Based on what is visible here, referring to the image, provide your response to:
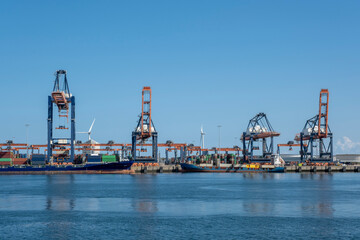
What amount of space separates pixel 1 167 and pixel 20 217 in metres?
129

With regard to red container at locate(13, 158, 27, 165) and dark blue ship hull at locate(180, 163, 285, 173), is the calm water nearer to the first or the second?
dark blue ship hull at locate(180, 163, 285, 173)

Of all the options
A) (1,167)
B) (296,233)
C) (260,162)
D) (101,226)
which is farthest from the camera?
(260,162)

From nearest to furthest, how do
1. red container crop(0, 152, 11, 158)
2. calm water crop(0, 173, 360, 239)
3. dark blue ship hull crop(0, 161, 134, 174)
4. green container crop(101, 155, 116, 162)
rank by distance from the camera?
calm water crop(0, 173, 360, 239), dark blue ship hull crop(0, 161, 134, 174), green container crop(101, 155, 116, 162), red container crop(0, 152, 11, 158)

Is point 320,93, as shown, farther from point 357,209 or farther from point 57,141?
point 357,209

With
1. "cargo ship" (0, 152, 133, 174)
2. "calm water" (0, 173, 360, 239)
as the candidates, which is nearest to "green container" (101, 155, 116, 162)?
"cargo ship" (0, 152, 133, 174)

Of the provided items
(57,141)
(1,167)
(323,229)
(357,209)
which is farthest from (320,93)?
(323,229)

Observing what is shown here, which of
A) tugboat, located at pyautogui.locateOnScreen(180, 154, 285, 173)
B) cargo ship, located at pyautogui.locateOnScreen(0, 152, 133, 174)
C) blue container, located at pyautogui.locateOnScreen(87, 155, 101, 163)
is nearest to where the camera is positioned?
cargo ship, located at pyautogui.locateOnScreen(0, 152, 133, 174)

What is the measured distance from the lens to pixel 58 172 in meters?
159

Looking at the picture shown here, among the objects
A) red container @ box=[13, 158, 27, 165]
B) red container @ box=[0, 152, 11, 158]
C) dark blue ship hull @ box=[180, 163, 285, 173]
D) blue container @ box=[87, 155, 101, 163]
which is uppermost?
red container @ box=[0, 152, 11, 158]

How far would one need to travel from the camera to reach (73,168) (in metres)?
159

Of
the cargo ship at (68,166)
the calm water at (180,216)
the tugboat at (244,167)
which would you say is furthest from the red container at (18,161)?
the calm water at (180,216)

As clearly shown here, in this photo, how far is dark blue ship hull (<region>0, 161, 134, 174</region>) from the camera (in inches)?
6250

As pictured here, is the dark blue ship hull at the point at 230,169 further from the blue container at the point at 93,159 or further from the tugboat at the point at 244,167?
the blue container at the point at 93,159

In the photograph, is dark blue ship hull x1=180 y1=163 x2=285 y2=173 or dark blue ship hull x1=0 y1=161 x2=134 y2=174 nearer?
dark blue ship hull x1=0 y1=161 x2=134 y2=174
